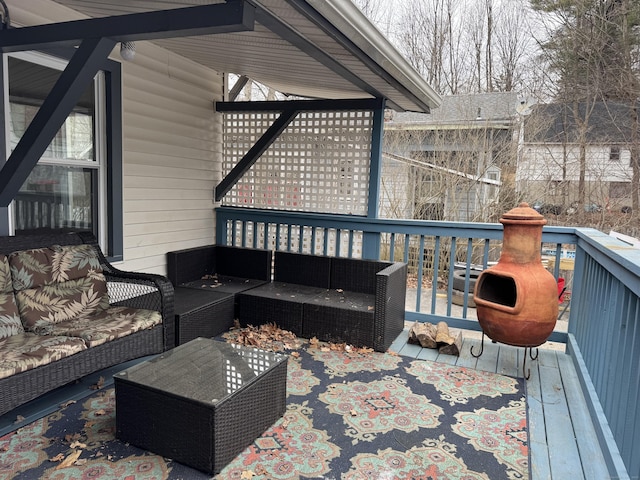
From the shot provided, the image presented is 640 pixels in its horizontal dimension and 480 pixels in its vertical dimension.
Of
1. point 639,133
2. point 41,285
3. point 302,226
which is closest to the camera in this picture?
point 41,285

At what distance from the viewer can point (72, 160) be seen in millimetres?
3805

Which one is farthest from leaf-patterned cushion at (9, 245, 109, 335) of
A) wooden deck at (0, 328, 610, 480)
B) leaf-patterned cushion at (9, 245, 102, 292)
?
wooden deck at (0, 328, 610, 480)

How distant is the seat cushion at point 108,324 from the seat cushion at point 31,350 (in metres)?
0.10

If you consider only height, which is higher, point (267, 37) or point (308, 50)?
point (267, 37)

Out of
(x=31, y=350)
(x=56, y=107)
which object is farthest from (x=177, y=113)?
(x=31, y=350)

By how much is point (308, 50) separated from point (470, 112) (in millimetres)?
8472

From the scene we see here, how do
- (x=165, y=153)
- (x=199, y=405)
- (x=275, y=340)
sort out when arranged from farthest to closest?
(x=165, y=153)
(x=275, y=340)
(x=199, y=405)

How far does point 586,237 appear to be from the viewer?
3441mm

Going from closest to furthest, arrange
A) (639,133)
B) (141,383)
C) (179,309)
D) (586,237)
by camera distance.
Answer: (141,383) → (586,237) → (179,309) → (639,133)

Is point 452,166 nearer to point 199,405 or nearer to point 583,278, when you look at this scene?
point 583,278

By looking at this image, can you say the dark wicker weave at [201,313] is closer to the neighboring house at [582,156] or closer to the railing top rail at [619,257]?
the railing top rail at [619,257]

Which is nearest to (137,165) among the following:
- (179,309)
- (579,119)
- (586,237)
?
(179,309)

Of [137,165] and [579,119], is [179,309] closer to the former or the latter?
[137,165]

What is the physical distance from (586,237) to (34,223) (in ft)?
13.9
